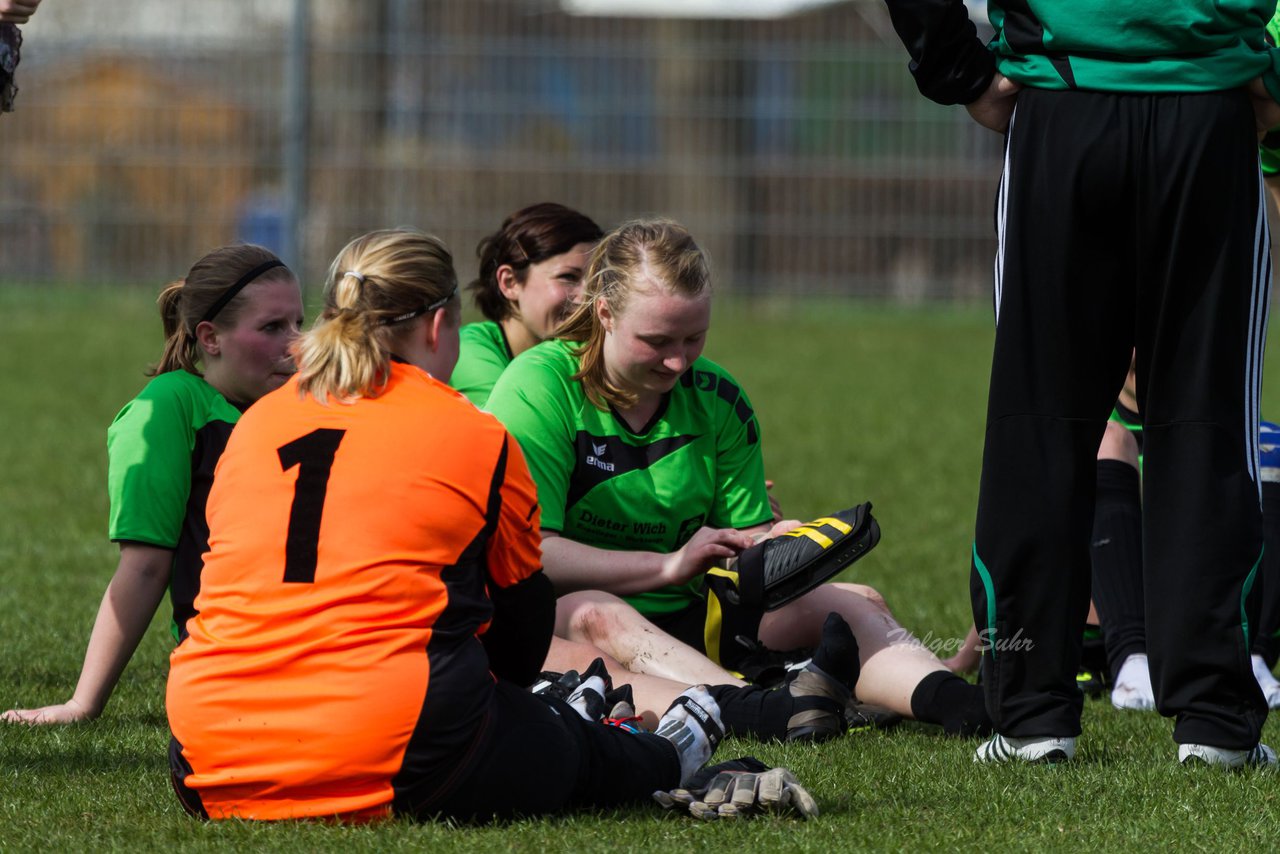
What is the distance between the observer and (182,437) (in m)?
4.23

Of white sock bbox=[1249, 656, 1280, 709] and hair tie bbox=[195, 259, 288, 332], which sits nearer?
hair tie bbox=[195, 259, 288, 332]

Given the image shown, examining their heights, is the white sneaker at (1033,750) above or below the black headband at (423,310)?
below

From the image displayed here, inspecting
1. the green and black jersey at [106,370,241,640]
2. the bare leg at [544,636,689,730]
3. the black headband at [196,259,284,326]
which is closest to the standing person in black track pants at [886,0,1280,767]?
the bare leg at [544,636,689,730]

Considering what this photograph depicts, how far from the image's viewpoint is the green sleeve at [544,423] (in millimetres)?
4441

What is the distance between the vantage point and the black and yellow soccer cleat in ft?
13.3

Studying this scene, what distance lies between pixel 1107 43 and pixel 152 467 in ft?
7.51

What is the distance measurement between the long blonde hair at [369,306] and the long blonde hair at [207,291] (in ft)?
2.79

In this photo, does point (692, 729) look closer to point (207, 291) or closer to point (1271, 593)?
point (207, 291)

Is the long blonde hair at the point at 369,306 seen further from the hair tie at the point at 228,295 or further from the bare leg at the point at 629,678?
the bare leg at the point at 629,678

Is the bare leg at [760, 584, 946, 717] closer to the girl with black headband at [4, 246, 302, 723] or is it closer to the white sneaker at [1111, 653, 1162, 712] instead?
the white sneaker at [1111, 653, 1162, 712]

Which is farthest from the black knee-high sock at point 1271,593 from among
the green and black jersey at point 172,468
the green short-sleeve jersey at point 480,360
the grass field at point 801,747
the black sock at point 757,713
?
the green and black jersey at point 172,468

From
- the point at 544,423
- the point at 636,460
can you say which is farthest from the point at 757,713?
the point at 544,423

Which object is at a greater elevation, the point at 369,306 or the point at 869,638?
the point at 369,306

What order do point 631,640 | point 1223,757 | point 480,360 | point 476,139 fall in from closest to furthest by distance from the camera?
→ point 1223,757 < point 631,640 < point 480,360 < point 476,139
